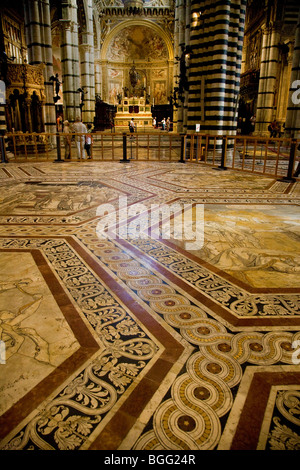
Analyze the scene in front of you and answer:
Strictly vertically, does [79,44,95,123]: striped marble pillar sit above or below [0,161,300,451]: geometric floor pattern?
above

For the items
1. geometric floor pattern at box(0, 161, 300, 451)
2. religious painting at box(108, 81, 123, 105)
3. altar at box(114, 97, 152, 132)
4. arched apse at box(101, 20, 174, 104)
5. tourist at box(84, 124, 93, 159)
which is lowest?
geometric floor pattern at box(0, 161, 300, 451)

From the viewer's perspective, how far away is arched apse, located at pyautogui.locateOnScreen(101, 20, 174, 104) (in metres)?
32.2

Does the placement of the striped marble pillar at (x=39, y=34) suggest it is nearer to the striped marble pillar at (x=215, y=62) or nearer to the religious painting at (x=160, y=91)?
the striped marble pillar at (x=215, y=62)

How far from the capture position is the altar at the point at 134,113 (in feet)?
96.6

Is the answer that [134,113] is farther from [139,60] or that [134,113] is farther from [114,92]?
[139,60]

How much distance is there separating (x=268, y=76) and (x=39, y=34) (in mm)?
13932

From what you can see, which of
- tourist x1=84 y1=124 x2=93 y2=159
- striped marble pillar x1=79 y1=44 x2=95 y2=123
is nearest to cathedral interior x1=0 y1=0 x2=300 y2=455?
tourist x1=84 y1=124 x2=93 y2=159

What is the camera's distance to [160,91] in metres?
34.5

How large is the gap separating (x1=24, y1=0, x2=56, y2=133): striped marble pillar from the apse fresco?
19753mm

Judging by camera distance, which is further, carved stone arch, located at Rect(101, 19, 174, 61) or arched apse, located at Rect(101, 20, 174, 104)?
arched apse, located at Rect(101, 20, 174, 104)

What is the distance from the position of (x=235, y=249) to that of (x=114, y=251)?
1.36 metres

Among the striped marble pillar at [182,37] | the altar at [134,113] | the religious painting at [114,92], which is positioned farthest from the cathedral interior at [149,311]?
the religious painting at [114,92]

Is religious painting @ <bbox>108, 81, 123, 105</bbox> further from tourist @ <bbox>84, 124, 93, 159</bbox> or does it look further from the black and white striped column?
tourist @ <bbox>84, 124, 93, 159</bbox>
